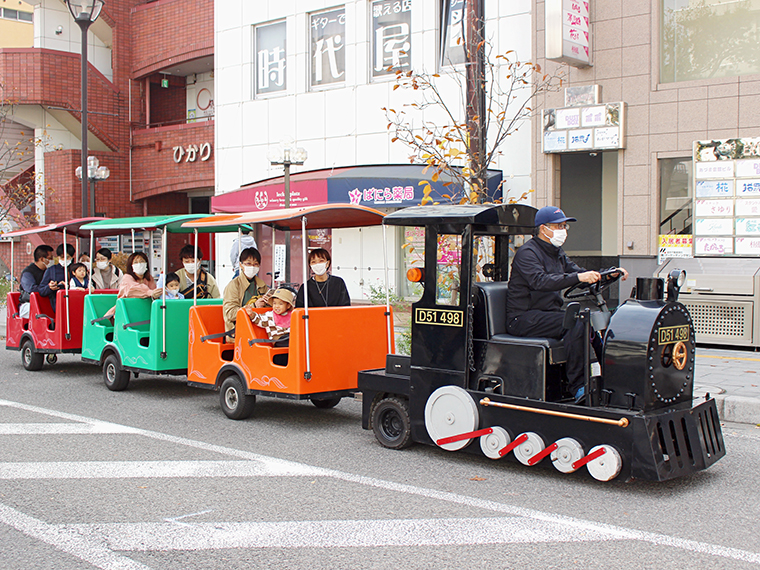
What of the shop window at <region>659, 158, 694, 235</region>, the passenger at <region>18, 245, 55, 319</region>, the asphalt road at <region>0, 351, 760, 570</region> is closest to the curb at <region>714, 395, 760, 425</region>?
the asphalt road at <region>0, 351, 760, 570</region>

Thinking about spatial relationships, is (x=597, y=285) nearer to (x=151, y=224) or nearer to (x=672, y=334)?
(x=672, y=334)

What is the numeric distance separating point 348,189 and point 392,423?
443 inches

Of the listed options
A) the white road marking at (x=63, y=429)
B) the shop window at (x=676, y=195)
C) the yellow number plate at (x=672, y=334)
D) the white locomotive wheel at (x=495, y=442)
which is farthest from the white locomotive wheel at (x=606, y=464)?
the shop window at (x=676, y=195)

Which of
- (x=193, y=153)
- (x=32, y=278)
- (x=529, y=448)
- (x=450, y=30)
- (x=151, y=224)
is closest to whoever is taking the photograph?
(x=529, y=448)

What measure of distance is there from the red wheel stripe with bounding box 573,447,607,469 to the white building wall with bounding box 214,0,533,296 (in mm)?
10417

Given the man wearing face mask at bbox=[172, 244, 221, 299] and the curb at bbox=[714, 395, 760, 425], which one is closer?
the curb at bbox=[714, 395, 760, 425]

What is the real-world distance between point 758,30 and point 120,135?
69.9 feet

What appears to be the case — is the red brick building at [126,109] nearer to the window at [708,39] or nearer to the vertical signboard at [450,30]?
the vertical signboard at [450,30]

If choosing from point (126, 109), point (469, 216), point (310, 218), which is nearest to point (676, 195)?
point (310, 218)

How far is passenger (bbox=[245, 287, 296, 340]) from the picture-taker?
7.89 meters

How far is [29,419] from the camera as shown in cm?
792

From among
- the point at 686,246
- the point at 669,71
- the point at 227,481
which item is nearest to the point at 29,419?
the point at 227,481

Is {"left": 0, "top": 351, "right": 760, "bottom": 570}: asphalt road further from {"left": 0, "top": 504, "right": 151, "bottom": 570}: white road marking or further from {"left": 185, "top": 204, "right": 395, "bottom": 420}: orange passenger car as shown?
{"left": 185, "top": 204, "right": 395, "bottom": 420}: orange passenger car

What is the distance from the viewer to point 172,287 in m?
10.1
